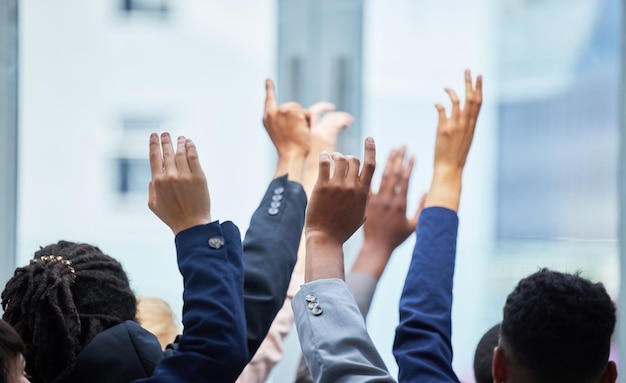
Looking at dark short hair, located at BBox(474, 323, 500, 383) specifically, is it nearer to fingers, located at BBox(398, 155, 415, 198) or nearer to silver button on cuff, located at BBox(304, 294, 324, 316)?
fingers, located at BBox(398, 155, 415, 198)

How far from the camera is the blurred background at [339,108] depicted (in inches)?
72.9

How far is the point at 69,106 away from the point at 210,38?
1.11ft

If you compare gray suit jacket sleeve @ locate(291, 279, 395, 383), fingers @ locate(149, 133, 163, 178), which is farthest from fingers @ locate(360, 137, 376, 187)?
fingers @ locate(149, 133, 163, 178)

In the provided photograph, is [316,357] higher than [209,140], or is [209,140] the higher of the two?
[209,140]

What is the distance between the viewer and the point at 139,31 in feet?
6.09

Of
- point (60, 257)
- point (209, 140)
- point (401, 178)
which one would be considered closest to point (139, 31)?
point (209, 140)

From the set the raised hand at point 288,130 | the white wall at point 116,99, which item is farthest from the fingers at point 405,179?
the white wall at point 116,99

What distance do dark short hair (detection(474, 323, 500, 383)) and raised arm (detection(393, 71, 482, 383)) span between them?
246 millimetres

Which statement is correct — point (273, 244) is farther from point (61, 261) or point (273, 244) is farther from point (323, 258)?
point (61, 261)

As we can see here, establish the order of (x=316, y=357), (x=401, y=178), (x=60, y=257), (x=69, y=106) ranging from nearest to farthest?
(x=316, y=357) < (x=60, y=257) < (x=401, y=178) < (x=69, y=106)

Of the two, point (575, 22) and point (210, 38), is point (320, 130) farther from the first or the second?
point (575, 22)

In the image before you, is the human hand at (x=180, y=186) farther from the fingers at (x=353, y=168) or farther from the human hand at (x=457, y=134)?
the human hand at (x=457, y=134)

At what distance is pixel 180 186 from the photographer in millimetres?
1009

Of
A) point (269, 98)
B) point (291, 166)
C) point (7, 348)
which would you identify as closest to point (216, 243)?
point (7, 348)
